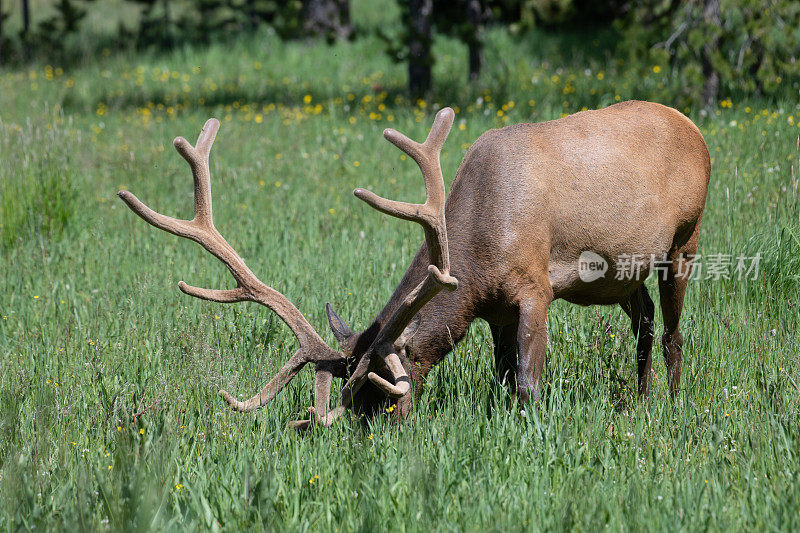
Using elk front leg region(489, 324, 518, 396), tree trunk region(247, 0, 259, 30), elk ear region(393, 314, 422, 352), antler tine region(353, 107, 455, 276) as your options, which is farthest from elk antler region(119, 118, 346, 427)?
tree trunk region(247, 0, 259, 30)

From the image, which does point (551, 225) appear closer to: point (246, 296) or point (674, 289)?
point (674, 289)

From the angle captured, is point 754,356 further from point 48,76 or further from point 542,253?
point 48,76

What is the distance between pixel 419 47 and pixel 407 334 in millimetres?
8504

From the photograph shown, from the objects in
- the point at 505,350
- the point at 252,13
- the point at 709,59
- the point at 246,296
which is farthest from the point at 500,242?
the point at 252,13

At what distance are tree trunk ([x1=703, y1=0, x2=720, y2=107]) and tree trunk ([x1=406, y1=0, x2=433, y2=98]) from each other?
358 cm

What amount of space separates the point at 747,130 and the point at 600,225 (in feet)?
14.6

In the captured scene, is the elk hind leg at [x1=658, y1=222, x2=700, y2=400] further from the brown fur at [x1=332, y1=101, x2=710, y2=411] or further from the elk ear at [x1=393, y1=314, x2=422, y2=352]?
the elk ear at [x1=393, y1=314, x2=422, y2=352]

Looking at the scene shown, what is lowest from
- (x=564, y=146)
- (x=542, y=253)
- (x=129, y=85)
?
(x=129, y=85)

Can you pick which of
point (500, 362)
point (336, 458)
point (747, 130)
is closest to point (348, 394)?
point (336, 458)

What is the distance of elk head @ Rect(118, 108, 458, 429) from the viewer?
382 cm

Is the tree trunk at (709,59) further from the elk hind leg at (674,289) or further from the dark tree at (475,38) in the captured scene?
the elk hind leg at (674,289)

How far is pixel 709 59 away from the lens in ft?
30.9

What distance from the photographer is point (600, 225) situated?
4.51 metres

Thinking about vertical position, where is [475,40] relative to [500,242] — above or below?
above
